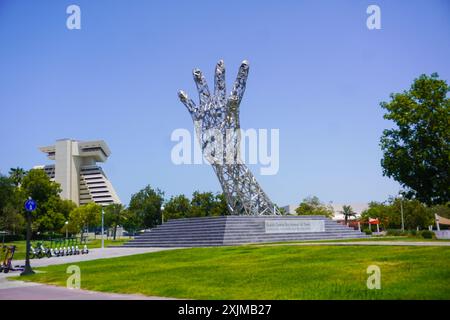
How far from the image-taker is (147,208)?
92.2 meters

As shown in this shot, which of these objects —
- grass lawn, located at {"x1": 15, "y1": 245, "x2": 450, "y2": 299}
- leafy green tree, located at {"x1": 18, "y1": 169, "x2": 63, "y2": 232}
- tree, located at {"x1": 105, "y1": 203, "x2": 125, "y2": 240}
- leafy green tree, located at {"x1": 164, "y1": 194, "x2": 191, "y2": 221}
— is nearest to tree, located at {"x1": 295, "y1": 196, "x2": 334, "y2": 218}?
leafy green tree, located at {"x1": 164, "y1": 194, "x2": 191, "y2": 221}

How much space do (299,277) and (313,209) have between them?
273 feet

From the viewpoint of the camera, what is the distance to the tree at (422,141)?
34.2m

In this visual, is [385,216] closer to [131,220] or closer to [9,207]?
[131,220]

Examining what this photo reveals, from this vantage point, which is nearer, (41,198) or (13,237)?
(13,237)

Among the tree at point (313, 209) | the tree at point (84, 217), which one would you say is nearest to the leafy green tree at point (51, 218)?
the tree at point (84, 217)

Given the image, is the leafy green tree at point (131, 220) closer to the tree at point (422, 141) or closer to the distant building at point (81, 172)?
the tree at point (422, 141)

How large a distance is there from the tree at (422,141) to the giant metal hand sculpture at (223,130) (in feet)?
47.9

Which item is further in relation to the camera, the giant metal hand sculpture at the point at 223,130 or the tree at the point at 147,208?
the tree at the point at 147,208

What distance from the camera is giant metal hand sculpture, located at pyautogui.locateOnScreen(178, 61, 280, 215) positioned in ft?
150

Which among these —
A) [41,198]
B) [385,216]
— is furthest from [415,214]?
[41,198]

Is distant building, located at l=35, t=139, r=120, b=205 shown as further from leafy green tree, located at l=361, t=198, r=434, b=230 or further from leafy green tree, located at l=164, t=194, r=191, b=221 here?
leafy green tree, located at l=361, t=198, r=434, b=230
